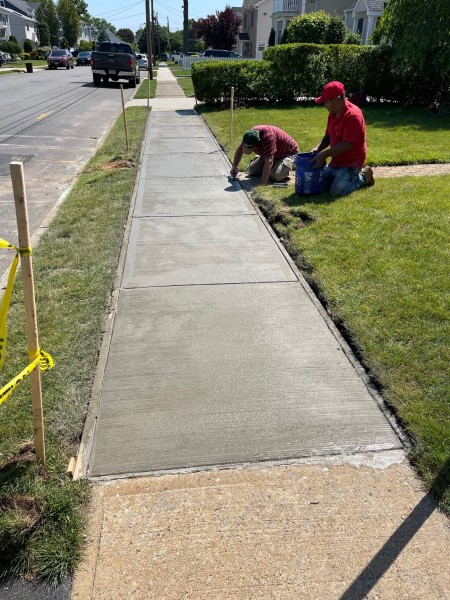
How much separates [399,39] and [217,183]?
40.9 feet

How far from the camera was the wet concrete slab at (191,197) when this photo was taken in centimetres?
711

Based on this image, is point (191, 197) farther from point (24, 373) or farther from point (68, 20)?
point (68, 20)

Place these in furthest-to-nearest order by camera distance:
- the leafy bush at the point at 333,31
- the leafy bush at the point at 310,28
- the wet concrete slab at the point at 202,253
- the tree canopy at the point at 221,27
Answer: the tree canopy at the point at 221,27, the leafy bush at the point at 310,28, the leafy bush at the point at 333,31, the wet concrete slab at the point at 202,253

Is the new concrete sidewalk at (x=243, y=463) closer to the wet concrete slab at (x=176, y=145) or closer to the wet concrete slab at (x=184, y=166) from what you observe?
the wet concrete slab at (x=184, y=166)

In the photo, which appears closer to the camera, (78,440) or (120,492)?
(120,492)

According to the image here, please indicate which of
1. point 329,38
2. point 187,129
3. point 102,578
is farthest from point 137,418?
point 329,38

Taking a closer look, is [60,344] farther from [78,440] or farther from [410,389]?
[410,389]

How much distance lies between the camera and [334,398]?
3.31 meters

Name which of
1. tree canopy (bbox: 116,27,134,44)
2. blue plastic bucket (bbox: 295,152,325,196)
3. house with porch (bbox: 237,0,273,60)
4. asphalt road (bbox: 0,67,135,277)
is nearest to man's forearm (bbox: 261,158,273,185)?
blue plastic bucket (bbox: 295,152,325,196)

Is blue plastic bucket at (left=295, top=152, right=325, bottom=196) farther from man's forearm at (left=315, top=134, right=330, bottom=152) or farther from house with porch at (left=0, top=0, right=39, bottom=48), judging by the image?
house with porch at (left=0, top=0, right=39, bottom=48)

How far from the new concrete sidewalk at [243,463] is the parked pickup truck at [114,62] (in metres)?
26.8

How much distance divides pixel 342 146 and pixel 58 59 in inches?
1922

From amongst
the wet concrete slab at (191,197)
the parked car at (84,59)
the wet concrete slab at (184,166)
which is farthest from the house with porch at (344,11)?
the parked car at (84,59)

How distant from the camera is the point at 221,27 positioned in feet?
207
